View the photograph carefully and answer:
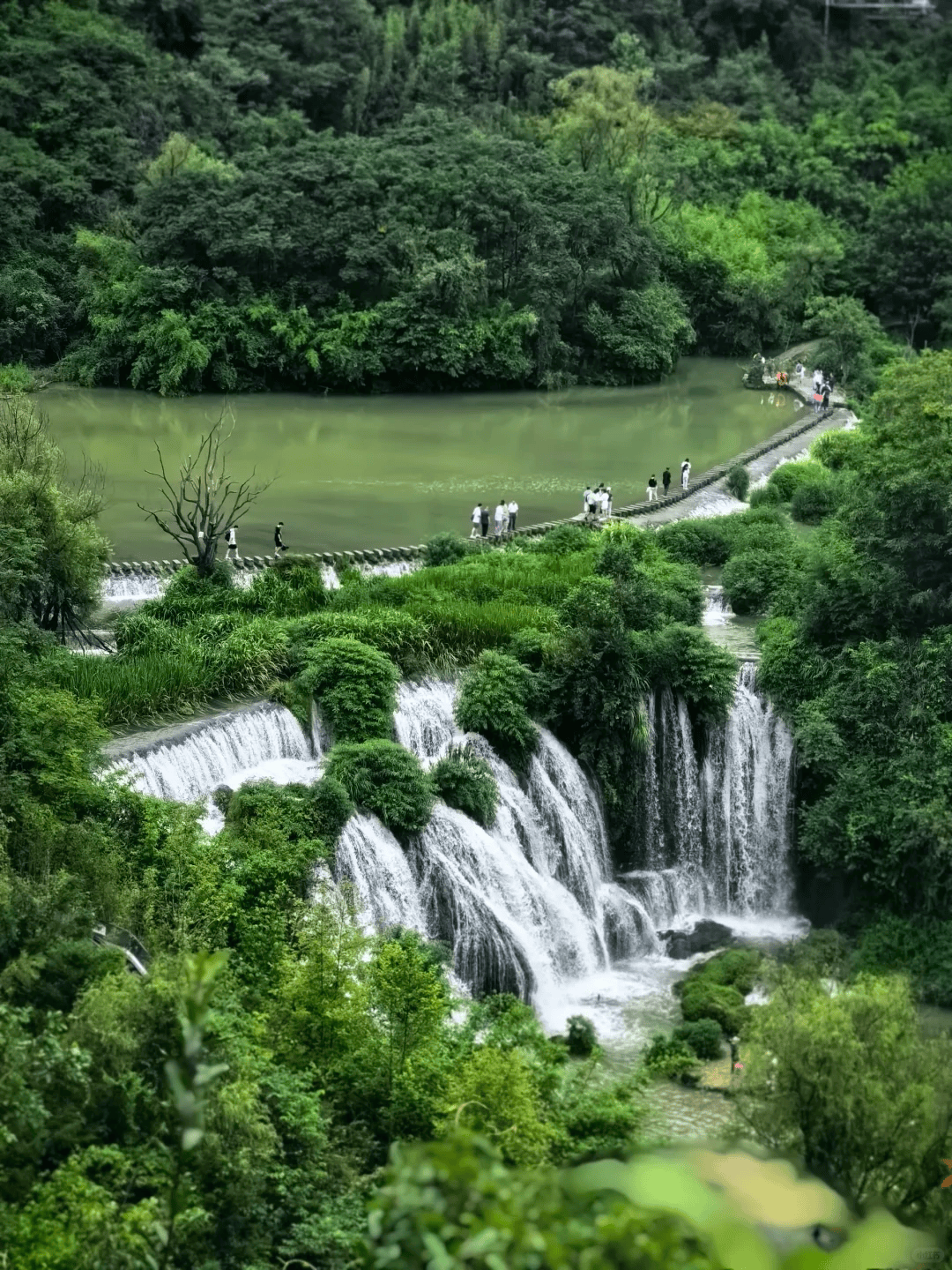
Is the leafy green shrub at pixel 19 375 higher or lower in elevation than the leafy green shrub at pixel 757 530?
higher

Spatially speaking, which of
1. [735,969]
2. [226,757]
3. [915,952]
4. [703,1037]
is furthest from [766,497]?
[703,1037]

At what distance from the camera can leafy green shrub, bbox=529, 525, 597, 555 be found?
3083 cm

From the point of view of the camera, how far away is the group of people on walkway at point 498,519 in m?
33.7

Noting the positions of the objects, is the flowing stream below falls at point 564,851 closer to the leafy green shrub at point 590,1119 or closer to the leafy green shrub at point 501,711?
the leafy green shrub at point 501,711

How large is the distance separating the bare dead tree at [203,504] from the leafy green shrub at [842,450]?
9.40 m

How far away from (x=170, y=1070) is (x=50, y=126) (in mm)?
51924

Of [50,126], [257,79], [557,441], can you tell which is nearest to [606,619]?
[557,441]

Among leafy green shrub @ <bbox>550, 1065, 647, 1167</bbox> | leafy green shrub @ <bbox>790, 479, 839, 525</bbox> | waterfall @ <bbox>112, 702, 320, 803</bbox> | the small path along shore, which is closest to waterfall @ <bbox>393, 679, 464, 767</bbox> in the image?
waterfall @ <bbox>112, 702, 320, 803</bbox>

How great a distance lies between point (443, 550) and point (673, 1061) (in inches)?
504

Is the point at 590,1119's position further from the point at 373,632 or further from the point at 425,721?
the point at 373,632

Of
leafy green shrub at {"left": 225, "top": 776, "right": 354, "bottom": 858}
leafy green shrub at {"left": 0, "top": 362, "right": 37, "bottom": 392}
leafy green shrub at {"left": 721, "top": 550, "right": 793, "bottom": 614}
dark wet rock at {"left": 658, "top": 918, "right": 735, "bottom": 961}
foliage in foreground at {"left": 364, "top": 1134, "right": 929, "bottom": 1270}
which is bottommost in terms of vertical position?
dark wet rock at {"left": 658, "top": 918, "right": 735, "bottom": 961}

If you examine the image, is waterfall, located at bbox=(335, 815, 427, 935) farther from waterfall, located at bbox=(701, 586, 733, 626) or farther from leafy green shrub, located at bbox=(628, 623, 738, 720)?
waterfall, located at bbox=(701, 586, 733, 626)

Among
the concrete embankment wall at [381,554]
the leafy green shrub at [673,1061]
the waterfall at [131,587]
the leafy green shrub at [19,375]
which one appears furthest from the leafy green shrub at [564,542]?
the leafy green shrub at [19,375]

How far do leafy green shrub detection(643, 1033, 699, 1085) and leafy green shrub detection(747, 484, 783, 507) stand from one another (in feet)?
62.0
